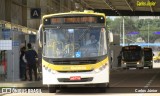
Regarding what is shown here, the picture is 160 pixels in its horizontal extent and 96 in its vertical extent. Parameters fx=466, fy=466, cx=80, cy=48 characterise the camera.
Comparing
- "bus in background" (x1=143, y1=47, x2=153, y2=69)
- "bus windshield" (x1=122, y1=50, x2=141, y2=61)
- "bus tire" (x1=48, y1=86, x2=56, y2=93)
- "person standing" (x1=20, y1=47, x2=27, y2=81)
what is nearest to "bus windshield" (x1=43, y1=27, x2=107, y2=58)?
"bus tire" (x1=48, y1=86, x2=56, y2=93)

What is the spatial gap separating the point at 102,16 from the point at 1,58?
373 inches

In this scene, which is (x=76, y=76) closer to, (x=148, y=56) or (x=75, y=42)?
(x=75, y=42)

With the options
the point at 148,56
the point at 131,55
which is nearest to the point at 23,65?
the point at 131,55

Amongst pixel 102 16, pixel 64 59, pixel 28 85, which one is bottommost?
pixel 28 85

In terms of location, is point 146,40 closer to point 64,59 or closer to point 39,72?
point 39,72

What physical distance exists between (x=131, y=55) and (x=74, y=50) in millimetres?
33024

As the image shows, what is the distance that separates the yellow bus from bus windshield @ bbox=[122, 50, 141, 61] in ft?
105

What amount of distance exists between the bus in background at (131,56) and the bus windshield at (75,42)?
32.2 m

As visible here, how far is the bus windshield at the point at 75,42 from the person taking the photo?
59.5ft

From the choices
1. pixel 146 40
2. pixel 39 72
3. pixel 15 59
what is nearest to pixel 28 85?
pixel 15 59

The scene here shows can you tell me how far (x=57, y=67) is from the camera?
1792cm

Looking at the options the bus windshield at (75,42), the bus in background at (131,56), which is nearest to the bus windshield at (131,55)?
the bus in background at (131,56)

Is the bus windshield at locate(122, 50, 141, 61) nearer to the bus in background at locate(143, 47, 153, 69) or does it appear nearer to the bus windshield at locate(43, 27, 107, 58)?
the bus in background at locate(143, 47, 153, 69)

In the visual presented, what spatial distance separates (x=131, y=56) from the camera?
50812 millimetres
